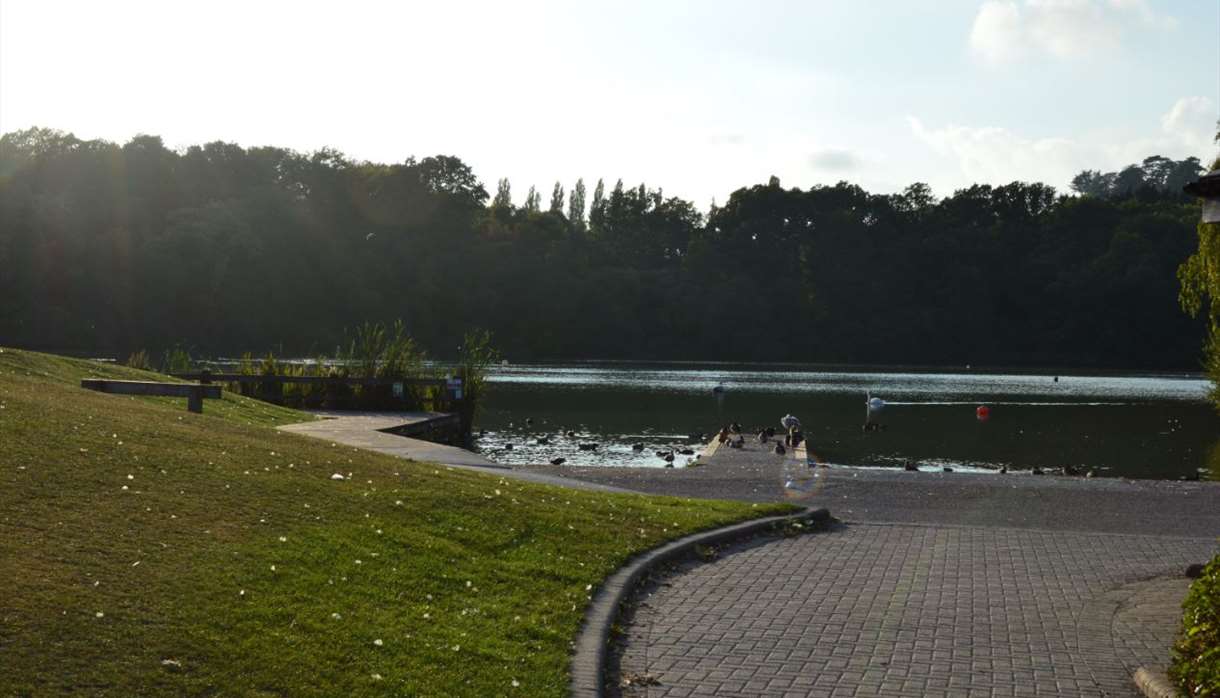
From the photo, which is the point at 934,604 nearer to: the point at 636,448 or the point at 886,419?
the point at 636,448

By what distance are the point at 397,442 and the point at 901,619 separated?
14.4m

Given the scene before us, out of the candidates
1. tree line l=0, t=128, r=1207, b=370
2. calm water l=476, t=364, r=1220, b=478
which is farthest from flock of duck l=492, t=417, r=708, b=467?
tree line l=0, t=128, r=1207, b=370

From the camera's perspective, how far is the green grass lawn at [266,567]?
6.73 meters

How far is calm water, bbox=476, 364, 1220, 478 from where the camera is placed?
3316cm

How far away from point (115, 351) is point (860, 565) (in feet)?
252

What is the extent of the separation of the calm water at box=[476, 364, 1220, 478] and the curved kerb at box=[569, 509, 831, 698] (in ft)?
44.5

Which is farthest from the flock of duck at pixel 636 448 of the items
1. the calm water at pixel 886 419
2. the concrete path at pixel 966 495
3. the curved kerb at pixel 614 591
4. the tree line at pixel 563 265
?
the tree line at pixel 563 265

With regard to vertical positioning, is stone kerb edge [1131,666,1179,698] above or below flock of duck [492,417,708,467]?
above

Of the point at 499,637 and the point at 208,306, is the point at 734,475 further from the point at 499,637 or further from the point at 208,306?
the point at 208,306

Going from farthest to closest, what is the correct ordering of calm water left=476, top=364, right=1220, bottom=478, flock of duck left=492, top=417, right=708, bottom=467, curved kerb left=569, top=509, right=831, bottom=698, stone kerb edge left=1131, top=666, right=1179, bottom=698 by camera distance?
calm water left=476, top=364, right=1220, bottom=478 < flock of duck left=492, top=417, right=708, bottom=467 < curved kerb left=569, top=509, right=831, bottom=698 < stone kerb edge left=1131, top=666, right=1179, bottom=698

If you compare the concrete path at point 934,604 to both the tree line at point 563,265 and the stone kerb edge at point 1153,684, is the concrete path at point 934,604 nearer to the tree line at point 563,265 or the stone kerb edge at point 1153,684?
the stone kerb edge at point 1153,684

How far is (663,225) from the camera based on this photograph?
136 meters

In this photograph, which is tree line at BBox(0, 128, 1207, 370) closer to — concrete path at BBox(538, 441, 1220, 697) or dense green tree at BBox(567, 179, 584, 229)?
dense green tree at BBox(567, 179, 584, 229)

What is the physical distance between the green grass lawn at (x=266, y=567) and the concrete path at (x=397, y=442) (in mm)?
4395
